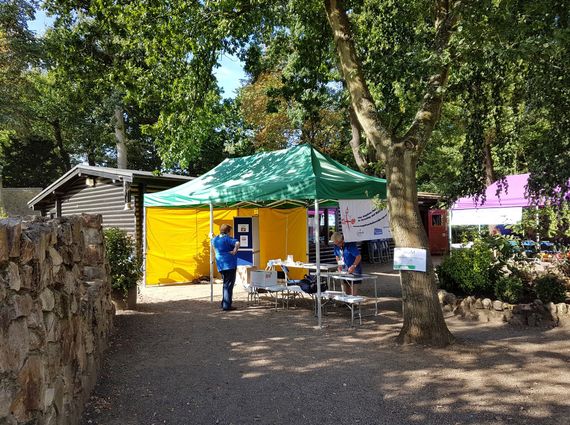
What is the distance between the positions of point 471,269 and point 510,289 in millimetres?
790

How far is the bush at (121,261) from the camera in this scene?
8.51 metres

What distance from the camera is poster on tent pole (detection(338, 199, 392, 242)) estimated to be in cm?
941

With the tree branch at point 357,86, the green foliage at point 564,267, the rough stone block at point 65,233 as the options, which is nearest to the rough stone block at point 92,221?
the rough stone block at point 65,233

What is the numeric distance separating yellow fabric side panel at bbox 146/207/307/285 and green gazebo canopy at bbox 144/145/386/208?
2.18m

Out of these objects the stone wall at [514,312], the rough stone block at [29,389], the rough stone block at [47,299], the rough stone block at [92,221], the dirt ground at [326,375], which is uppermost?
the rough stone block at [92,221]

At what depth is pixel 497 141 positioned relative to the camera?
7562 mm

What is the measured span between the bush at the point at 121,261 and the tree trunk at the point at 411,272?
4.85 metres

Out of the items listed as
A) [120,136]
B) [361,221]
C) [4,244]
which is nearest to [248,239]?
[361,221]

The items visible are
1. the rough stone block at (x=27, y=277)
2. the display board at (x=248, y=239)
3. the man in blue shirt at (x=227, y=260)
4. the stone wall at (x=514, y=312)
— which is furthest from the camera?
the display board at (x=248, y=239)

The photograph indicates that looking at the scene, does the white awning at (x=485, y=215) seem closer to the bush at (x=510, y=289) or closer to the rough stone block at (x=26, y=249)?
the bush at (x=510, y=289)

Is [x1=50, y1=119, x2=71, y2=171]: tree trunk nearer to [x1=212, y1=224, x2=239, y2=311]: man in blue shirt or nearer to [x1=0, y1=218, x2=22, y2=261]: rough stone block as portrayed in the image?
[x1=212, y1=224, x2=239, y2=311]: man in blue shirt

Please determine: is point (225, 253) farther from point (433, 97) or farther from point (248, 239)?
point (433, 97)

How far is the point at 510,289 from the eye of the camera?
764 centimetres

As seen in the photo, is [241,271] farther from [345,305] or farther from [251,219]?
[345,305]
